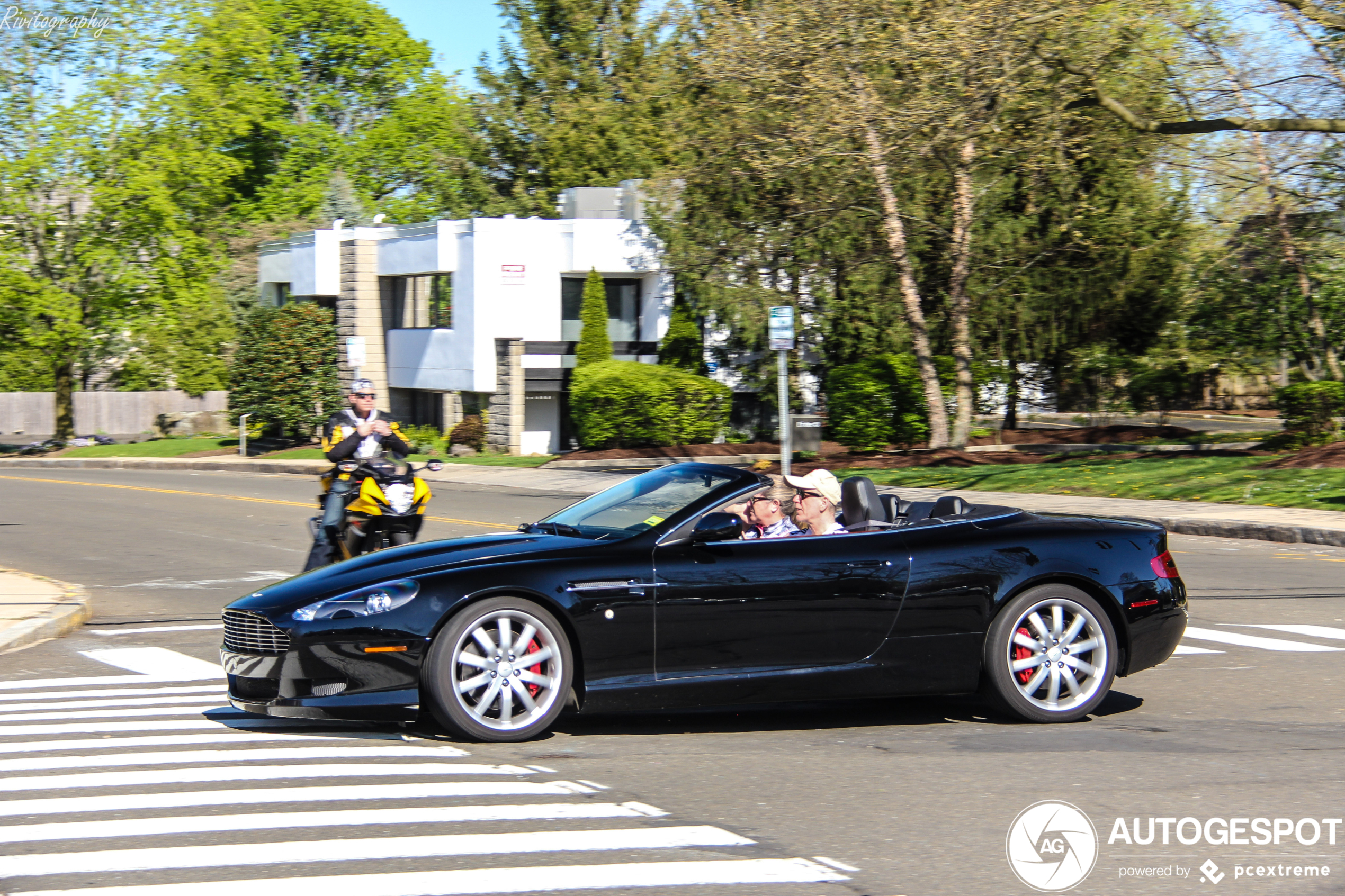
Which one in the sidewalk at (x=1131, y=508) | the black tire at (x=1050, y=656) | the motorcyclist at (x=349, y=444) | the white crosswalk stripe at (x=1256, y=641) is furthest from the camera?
the sidewalk at (x=1131, y=508)

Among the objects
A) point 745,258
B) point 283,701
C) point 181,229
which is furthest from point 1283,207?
point 181,229

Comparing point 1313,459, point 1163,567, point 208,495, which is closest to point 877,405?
point 1313,459

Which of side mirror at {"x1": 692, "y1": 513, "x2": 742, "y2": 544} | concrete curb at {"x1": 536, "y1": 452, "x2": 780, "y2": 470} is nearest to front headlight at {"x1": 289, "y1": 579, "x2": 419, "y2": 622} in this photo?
side mirror at {"x1": 692, "y1": 513, "x2": 742, "y2": 544}

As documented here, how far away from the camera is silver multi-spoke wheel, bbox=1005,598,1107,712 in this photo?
716 centimetres

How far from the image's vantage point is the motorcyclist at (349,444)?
11055 mm

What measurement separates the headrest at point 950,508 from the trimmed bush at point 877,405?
24802 mm

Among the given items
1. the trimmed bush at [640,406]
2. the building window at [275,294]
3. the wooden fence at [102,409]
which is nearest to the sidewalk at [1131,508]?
the trimmed bush at [640,406]

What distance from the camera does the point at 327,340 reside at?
44.9 meters

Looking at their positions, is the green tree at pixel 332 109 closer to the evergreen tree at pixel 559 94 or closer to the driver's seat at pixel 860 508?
the evergreen tree at pixel 559 94

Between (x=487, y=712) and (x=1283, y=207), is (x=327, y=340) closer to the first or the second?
(x=1283, y=207)

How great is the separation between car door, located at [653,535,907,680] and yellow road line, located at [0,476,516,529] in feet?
39.5

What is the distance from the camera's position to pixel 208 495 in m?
26.6

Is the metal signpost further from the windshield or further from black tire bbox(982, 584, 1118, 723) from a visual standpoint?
black tire bbox(982, 584, 1118, 723)

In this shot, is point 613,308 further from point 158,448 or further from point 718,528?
point 718,528
